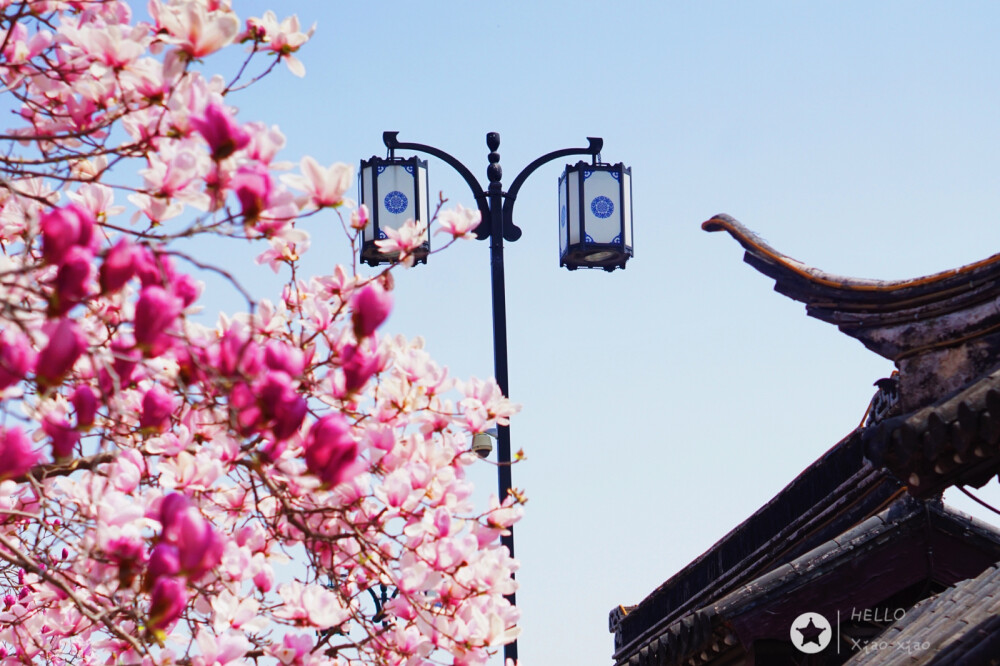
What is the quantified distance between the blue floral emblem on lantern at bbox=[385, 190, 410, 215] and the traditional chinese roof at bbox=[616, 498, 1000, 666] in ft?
14.1

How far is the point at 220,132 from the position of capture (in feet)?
9.30

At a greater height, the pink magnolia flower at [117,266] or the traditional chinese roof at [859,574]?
the traditional chinese roof at [859,574]

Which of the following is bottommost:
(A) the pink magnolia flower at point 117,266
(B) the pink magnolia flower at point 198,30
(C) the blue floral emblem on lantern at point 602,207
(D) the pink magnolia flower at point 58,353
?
(D) the pink magnolia flower at point 58,353

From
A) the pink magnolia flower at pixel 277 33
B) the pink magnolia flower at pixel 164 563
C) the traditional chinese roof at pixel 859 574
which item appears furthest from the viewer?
the traditional chinese roof at pixel 859 574

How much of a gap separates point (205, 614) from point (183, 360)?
1.66 m

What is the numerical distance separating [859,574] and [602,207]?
392 centimetres

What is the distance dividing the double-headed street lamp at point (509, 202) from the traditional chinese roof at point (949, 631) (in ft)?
13.0

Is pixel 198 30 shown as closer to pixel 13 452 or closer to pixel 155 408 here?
pixel 155 408

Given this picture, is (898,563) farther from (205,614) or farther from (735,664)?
(205,614)

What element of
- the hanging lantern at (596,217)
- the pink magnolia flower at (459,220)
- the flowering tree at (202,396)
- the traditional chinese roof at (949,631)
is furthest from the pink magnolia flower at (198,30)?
the hanging lantern at (596,217)

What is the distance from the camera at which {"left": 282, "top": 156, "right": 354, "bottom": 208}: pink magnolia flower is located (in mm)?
3258

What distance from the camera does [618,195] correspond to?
417 inches

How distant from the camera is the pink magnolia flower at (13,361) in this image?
2568mm

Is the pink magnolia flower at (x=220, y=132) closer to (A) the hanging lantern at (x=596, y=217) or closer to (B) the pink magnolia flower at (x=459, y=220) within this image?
(B) the pink magnolia flower at (x=459, y=220)
